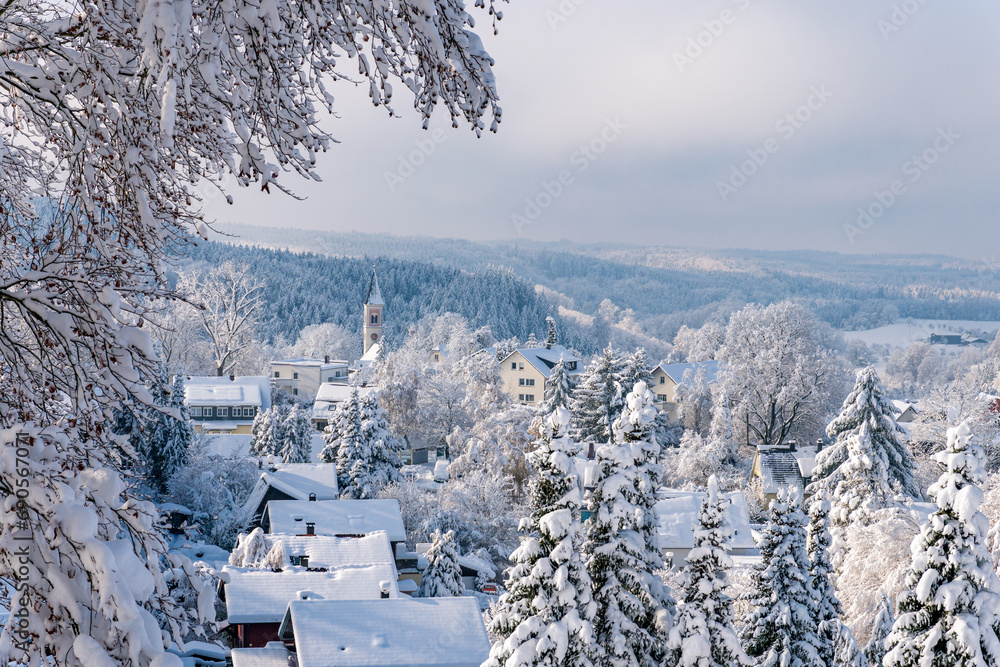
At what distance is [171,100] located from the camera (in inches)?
113

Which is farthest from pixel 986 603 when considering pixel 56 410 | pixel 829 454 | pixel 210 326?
pixel 210 326

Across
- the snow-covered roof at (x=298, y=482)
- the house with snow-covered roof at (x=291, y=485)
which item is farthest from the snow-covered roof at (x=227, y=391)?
the snow-covered roof at (x=298, y=482)

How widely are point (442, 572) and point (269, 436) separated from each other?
1939cm

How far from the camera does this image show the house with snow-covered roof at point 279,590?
60.1 feet

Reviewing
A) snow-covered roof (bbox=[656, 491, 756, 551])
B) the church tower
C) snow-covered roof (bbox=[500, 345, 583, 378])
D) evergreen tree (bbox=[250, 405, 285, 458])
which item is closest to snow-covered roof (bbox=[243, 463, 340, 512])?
evergreen tree (bbox=[250, 405, 285, 458])

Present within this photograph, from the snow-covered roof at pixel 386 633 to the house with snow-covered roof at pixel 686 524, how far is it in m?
12.9

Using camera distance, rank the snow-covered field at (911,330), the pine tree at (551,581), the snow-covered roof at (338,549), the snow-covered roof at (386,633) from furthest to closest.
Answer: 1. the snow-covered field at (911,330)
2. the snow-covered roof at (338,549)
3. the snow-covered roof at (386,633)
4. the pine tree at (551,581)

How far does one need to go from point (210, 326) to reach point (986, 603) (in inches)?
1831

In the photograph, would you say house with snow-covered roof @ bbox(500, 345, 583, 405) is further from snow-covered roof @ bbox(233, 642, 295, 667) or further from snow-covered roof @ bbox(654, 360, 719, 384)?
snow-covered roof @ bbox(233, 642, 295, 667)

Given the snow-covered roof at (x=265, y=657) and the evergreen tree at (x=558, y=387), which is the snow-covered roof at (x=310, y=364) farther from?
the snow-covered roof at (x=265, y=657)

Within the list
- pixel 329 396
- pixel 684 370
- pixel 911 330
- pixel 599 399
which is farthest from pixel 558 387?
pixel 911 330

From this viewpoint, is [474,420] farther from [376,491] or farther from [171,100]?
[171,100]

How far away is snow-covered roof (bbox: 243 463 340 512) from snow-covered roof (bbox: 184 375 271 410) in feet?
54.2

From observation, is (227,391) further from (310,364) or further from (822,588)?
(822,588)
